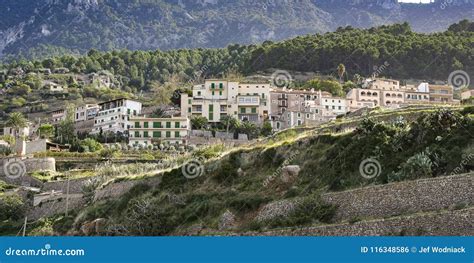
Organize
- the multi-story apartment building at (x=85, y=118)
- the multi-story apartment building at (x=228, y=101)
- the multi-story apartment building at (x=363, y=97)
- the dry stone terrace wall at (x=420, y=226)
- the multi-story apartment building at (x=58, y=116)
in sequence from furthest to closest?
the multi-story apartment building at (x=58, y=116) → the multi-story apartment building at (x=85, y=118) → the multi-story apartment building at (x=363, y=97) → the multi-story apartment building at (x=228, y=101) → the dry stone terrace wall at (x=420, y=226)

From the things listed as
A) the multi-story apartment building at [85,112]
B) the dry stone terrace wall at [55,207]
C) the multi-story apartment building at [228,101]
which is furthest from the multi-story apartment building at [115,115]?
the dry stone terrace wall at [55,207]

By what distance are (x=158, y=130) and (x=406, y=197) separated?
6210cm

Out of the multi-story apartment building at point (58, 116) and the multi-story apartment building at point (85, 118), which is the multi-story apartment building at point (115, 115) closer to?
the multi-story apartment building at point (85, 118)

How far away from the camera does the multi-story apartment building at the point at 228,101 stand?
9594cm

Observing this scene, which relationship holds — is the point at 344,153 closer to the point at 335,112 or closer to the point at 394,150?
the point at 394,150

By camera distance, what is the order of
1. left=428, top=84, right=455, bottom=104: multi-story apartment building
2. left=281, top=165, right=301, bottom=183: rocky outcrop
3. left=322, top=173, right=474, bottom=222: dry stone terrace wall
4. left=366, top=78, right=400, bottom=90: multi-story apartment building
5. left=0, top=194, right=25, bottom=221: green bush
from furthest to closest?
1. left=366, top=78, right=400, bottom=90: multi-story apartment building
2. left=428, top=84, right=455, bottom=104: multi-story apartment building
3. left=0, top=194, right=25, bottom=221: green bush
4. left=281, top=165, right=301, bottom=183: rocky outcrop
5. left=322, top=173, right=474, bottom=222: dry stone terrace wall

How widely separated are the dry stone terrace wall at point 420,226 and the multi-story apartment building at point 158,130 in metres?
59.1

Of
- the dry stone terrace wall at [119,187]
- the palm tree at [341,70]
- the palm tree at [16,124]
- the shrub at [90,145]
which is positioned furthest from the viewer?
the palm tree at [341,70]

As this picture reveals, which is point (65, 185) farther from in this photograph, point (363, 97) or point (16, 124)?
point (363, 97)

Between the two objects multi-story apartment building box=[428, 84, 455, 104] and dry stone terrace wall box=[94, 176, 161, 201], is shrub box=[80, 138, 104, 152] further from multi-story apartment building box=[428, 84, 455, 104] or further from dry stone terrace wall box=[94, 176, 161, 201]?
multi-story apartment building box=[428, 84, 455, 104]

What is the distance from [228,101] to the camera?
9706 centimetres

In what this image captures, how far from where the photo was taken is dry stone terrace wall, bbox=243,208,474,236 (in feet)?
89.1

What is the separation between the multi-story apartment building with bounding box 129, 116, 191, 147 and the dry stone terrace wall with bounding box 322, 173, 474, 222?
184 feet

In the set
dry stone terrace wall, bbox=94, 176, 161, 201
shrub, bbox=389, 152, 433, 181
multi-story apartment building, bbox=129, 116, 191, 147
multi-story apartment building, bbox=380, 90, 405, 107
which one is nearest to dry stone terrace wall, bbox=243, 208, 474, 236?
shrub, bbox=389, 152, 433, 181
